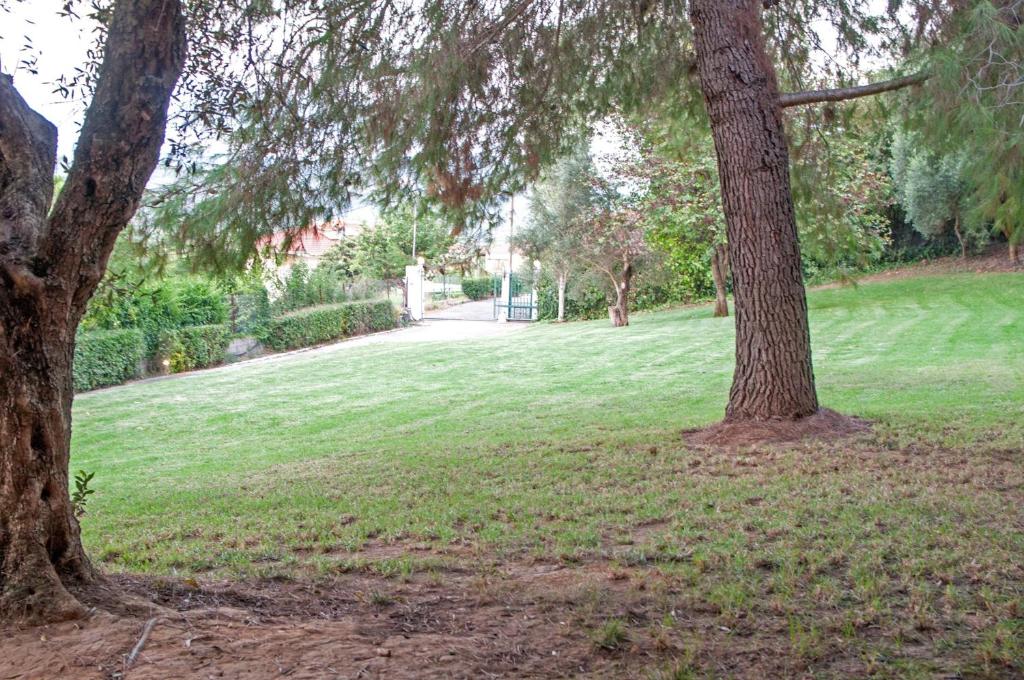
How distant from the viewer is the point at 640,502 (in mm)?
6297

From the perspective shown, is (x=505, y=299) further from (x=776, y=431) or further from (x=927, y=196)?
(x=776, y=431)

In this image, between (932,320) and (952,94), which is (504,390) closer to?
(952,94)

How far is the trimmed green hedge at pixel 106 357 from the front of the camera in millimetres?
16141

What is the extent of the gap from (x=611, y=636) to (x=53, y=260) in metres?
2.72

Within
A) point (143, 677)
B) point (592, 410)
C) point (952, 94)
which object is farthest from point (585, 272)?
point (143, 677)

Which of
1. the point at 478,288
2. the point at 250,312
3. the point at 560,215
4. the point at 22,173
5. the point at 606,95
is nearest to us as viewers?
the point at 22,173

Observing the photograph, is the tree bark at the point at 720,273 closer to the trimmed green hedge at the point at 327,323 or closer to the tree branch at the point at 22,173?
the trimmed green hedge at the point at 327,323

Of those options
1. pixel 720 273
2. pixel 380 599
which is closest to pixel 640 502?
pixel 380 599

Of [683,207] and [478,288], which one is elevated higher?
[683,207]

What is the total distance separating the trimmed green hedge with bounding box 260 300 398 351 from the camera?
23.4 meters

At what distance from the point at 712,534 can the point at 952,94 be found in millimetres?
3730

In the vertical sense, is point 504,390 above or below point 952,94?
below

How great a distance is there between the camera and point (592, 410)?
11734mm

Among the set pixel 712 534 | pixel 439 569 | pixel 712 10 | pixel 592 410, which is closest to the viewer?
pixel 439 569
